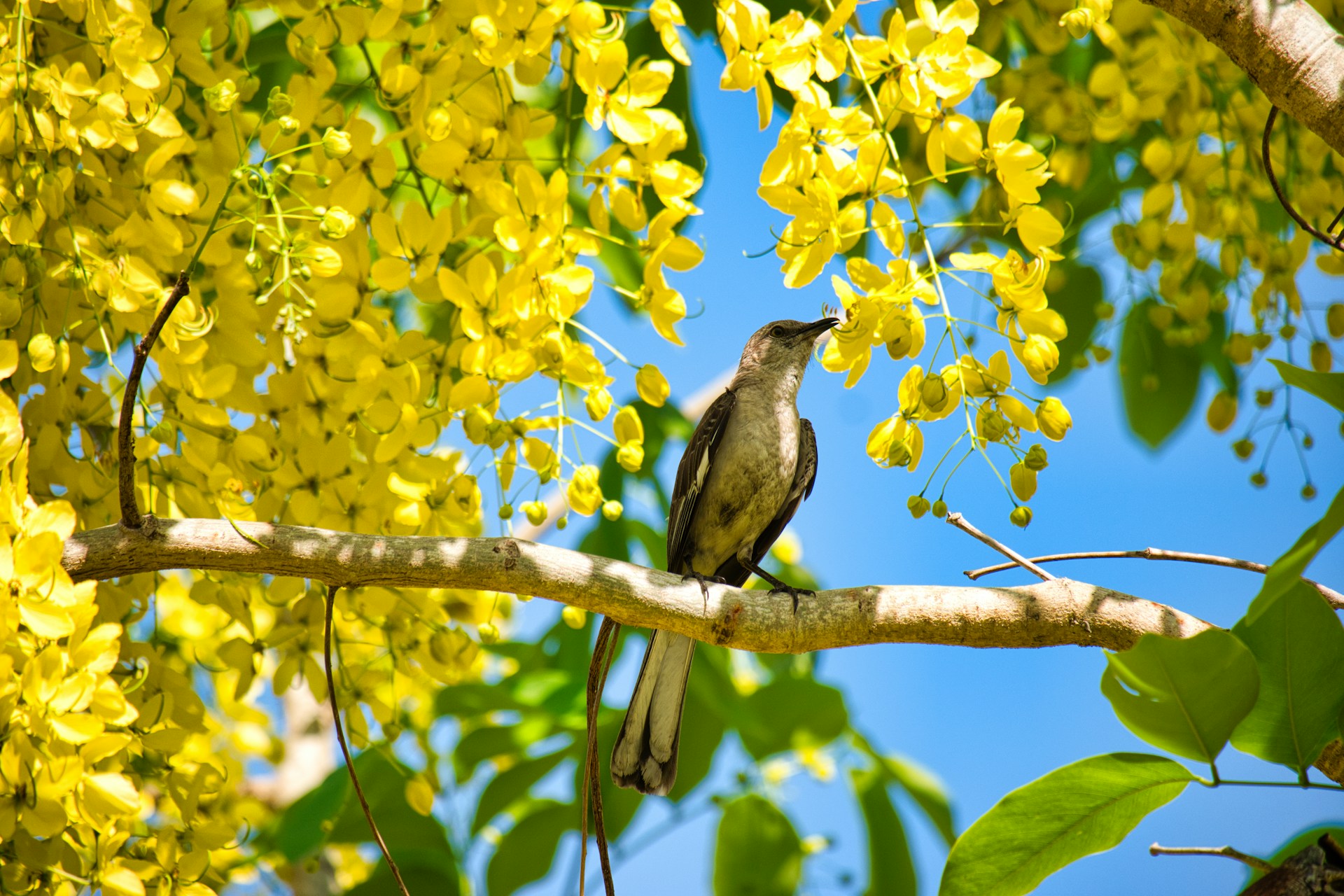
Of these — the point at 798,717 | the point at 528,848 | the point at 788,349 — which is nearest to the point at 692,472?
the point at 788,349

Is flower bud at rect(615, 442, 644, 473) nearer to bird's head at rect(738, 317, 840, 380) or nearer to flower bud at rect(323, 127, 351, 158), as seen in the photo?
flower bud at rect(323, 127, 351, 158)

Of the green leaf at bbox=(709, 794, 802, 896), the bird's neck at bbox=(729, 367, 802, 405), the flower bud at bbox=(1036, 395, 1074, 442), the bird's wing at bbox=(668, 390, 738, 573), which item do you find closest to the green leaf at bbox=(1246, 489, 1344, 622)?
the flower bud at bbox=(1036, 395, 1074, 442)

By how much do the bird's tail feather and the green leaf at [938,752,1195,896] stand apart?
1.28m

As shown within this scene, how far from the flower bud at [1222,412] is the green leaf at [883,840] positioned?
1.33m

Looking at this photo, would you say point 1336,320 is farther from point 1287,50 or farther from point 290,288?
point 290,288

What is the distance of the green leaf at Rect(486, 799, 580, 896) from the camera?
8.75 feet

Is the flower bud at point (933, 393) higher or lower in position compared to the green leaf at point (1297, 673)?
higher

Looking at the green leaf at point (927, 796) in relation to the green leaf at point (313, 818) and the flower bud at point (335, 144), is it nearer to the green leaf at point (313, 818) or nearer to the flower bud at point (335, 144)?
the green leaf at point (313, 818)

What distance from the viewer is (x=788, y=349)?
358cm

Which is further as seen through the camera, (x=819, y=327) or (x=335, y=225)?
(x=819, y=327)

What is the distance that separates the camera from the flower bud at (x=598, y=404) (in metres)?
1.98

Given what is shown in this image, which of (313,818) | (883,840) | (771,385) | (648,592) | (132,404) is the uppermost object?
(771,385)

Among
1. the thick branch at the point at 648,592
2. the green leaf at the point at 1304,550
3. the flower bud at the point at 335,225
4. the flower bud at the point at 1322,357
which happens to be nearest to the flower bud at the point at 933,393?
the thick branch at the point at 648,592

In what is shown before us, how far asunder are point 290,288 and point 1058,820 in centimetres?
153
